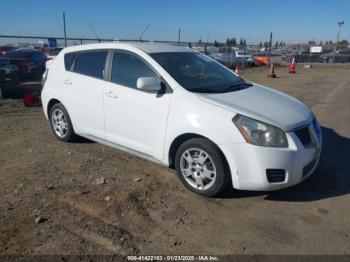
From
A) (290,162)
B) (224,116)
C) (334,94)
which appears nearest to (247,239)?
(290,162)

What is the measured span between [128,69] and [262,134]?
81.9 inches

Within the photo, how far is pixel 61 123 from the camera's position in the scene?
19.4ft

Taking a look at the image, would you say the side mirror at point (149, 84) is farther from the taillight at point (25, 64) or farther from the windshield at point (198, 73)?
the taillight at point (25, 64)

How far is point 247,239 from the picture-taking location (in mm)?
3236

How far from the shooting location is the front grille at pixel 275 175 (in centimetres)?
367

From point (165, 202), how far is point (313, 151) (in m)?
1.79

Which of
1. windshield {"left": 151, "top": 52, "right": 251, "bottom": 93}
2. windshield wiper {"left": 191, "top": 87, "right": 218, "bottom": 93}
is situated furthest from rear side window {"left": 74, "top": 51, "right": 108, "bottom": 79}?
windshield wiper {"left": 191, "top": 87, "right": 218, "bottom": 93}

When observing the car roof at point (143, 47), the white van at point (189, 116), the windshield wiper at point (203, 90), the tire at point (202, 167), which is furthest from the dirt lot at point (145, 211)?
the car roof at point (143, 47)

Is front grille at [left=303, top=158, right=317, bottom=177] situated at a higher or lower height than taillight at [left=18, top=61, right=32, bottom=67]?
lower

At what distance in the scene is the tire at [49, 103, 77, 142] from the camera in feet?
18.7

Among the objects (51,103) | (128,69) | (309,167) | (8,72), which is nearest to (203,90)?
(128,69)

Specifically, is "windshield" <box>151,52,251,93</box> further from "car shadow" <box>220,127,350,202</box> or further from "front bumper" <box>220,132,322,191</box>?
"car shadow" <box>220,127,350,202</box>

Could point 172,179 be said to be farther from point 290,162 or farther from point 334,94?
point 334,94

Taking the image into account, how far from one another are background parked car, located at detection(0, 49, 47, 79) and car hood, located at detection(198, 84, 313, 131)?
1143 centimetres
